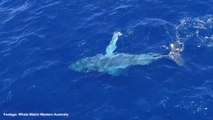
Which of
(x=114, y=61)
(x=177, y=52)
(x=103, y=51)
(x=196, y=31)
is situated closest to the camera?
(x=177, y=52)

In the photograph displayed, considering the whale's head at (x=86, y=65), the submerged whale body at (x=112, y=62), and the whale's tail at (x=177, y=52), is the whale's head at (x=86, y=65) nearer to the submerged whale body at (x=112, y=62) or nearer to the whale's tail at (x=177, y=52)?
the submerged whale body at (x=112, y=62)

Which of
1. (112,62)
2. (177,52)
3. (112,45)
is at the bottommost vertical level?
(112,62)

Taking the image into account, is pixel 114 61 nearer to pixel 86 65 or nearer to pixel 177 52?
pixel 86 65

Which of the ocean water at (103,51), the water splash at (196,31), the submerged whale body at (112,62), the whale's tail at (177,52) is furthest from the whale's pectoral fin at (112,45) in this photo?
the water splash at (196,31)

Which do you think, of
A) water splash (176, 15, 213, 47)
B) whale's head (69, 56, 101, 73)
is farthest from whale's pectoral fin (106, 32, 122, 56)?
water splash (176, 15, 213, 47)

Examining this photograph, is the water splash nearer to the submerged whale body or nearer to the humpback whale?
the humpback whale

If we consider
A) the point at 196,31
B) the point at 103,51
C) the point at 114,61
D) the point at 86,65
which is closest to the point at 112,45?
the point at 103,51

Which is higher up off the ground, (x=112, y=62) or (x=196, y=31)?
(x=196, y=31)
